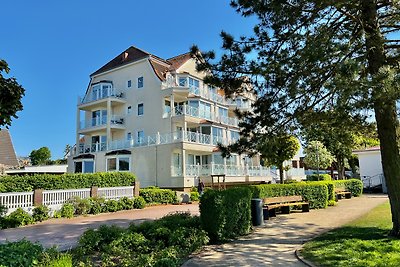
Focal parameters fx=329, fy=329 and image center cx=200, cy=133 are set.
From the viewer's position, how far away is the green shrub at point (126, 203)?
62.2ft

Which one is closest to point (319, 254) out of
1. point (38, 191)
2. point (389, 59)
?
point (389, 59)

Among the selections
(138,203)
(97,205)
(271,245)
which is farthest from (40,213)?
(271,245)

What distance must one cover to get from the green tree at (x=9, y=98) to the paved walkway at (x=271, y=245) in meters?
4.68

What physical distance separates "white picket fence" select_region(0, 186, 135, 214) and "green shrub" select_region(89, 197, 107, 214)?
2.57ft

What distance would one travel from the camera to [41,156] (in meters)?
65.1

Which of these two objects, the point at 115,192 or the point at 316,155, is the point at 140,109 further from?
the point at 316,155

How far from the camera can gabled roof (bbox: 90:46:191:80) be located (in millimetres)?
35950

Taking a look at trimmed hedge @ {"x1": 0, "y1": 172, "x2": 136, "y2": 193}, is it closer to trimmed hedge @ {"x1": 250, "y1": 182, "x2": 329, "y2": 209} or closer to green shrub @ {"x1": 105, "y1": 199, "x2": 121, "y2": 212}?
green shrub @ {"x1": 105, "y1": 199, "x2": 121, "y2": 212}

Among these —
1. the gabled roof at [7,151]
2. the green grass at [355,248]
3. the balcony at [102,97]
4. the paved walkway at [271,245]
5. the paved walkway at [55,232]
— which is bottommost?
the paved walkway at [271,245]

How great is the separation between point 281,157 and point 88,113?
27.3 m

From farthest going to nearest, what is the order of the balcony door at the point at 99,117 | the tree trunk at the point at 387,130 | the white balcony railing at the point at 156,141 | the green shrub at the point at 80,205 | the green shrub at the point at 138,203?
the balcony door at the point at 99,117
the white balcony railing at the point at 156,141
the green shrub at the point at 138,203
the green shrub at the point at 80,205
the tree trunk at the point at 387,130

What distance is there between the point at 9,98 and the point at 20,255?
2.60 m

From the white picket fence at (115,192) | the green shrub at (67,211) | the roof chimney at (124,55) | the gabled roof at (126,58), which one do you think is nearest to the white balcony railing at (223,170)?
the white picket fence at (115,192)

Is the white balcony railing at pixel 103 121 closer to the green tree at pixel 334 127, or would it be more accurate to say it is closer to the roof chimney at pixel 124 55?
the roof chimney at pixel 124 55
